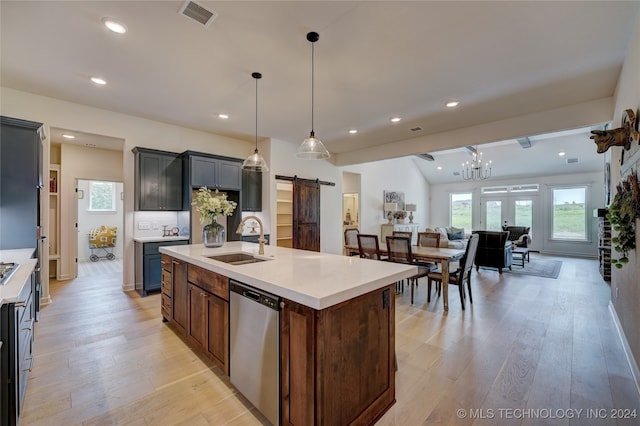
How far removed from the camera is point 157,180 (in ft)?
15.4

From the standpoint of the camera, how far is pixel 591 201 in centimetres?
833

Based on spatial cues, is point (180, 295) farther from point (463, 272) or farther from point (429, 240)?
point (429, 240)

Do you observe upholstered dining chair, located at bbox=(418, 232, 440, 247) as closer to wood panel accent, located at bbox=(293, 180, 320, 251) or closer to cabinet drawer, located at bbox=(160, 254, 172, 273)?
wood panel accent, located at bbox=(293, 180, 320, 251)

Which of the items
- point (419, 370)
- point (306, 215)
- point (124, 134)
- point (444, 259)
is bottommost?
point (419, 370)

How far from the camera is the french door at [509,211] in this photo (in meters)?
9.36

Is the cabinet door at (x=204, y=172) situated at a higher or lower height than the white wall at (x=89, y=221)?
higher

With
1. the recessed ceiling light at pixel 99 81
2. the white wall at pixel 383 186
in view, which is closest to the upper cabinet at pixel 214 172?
the recessed ceiling light at pixel 99 81

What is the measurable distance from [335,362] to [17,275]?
89.4 inches

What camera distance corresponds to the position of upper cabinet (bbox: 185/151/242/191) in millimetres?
4801

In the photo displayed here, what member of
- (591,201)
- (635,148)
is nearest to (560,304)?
(635,148)

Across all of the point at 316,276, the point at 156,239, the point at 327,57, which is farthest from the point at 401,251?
the point at 156,239

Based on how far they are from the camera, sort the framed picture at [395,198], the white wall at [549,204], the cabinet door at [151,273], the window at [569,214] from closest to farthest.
Answer: 1. the cabinet door at [151,273]
2. the white wall at [549,204]
3. the window at [569,214]
4. the framed picture at [395,198]

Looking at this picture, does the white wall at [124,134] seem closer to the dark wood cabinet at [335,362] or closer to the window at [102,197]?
the window at [102,197]

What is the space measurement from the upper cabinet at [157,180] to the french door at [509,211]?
10394 millimetres
